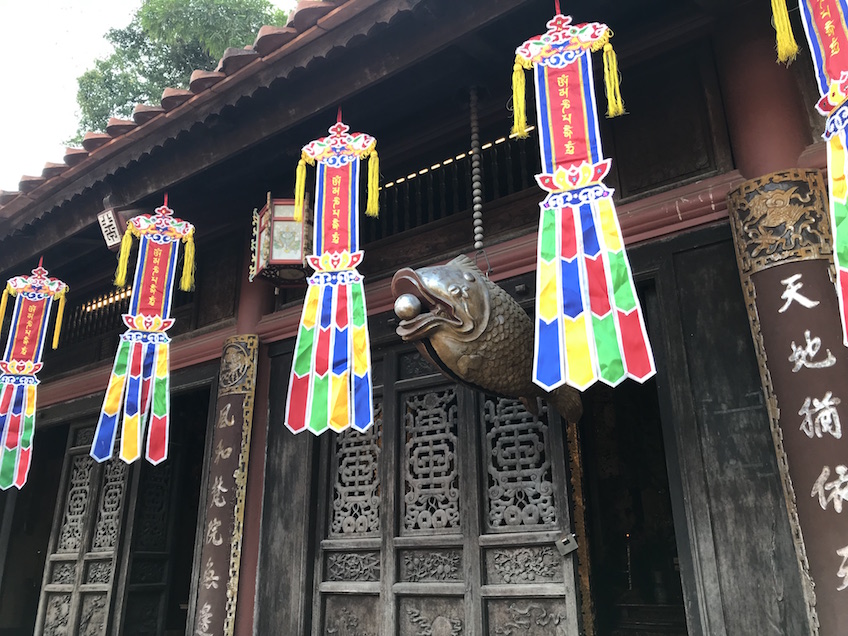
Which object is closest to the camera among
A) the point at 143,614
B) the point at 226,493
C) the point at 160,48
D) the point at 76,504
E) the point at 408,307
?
the point at 408,307

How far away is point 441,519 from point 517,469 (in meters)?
0.63

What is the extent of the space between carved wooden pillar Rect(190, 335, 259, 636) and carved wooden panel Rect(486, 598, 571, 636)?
2.16 metres

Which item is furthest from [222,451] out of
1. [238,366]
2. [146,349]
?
[146,349]

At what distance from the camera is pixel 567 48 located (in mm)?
3535

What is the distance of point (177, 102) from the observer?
492cm

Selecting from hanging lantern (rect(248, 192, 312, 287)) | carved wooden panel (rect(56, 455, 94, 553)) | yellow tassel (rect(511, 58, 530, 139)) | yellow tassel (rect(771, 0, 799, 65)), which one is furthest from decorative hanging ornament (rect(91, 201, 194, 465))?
yellow tassel (rect(771, 0, 799, 65))

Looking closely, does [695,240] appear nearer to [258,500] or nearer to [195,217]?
[258,500]

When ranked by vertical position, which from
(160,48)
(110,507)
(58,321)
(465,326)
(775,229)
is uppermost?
(160,48)

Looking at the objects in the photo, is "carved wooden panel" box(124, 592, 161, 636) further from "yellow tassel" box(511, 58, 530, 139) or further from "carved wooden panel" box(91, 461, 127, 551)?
"yellow tassel" box(511, 58, 530, 139)

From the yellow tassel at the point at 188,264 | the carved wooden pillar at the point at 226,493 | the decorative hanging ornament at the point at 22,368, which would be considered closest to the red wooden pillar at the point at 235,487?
the carved wooden pillar at the point at 226,493

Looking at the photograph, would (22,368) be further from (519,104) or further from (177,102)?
(519,104)

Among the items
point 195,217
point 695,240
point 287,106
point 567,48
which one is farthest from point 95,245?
point 695,240

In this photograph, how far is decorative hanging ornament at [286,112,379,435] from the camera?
3.98 meters

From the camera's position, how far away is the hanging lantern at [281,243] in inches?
200
